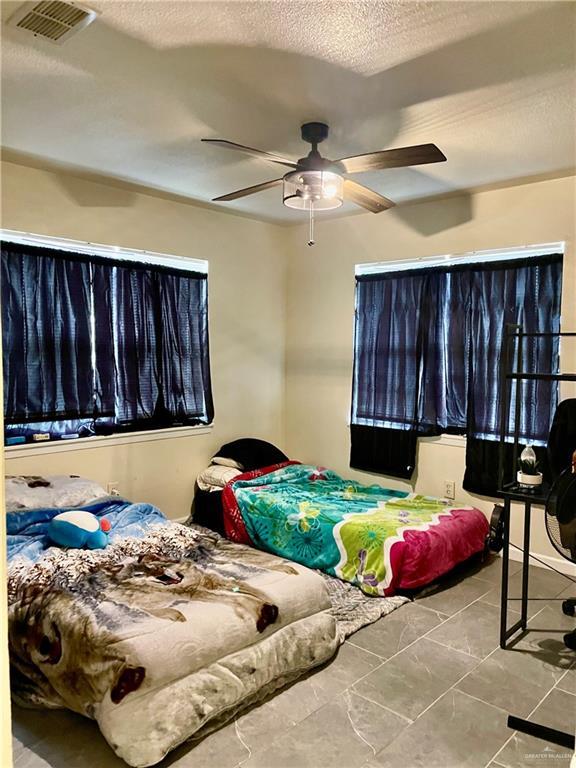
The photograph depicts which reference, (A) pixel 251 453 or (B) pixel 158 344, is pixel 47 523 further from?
(A) pixel 251 453

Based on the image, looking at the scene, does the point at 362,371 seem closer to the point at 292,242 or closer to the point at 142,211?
the point at 292,242

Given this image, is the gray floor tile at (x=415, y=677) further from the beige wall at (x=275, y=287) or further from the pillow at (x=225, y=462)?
the pillow at (x=225, y=462)

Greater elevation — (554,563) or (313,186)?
(313,186)

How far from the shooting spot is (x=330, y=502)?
3936 millimetres

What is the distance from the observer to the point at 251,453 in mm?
4660

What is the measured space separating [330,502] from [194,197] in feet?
8.16

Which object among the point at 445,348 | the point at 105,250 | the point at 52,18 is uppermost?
the point at 52,18

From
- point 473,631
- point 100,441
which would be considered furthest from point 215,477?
point 473,631

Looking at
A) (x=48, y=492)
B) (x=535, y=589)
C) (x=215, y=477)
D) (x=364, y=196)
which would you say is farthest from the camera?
(x=215, y=477)

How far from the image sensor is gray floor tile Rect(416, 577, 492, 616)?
317 centimetres

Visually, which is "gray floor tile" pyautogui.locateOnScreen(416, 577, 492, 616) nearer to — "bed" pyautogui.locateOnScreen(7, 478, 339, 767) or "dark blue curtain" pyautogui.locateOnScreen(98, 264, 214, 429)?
"bed" pyautogui.locateOnScreen(7, 478, 339, 767)

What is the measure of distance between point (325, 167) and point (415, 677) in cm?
Result: 237

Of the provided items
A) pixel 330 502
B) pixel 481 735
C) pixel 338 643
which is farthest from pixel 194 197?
pixel 481 735

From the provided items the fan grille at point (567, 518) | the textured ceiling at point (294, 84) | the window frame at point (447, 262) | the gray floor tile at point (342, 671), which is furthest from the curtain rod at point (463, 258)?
the gray floor tile at point (342, 671)
